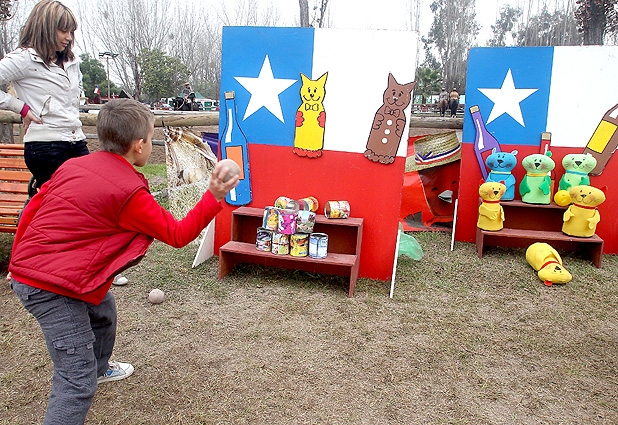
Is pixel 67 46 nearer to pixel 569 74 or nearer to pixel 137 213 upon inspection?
pixel 137 213

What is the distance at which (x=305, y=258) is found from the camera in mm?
3479

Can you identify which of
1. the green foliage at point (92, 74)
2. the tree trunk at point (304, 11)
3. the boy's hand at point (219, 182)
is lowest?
the boy's hand at point (219, 182)

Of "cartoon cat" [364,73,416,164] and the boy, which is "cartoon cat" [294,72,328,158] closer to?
"cartoon cat" [364,73,416,164]

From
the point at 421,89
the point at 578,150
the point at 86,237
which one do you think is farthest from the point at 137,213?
the point at 421,89

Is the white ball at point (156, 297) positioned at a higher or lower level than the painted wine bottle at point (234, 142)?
lower

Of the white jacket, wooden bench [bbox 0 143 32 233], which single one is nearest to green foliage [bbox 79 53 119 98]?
wooden bench [bbox 0 143 32 233]

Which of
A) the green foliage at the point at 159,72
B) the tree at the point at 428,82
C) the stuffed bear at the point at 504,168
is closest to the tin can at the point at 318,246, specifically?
the stuffed bear at the point at 504,168

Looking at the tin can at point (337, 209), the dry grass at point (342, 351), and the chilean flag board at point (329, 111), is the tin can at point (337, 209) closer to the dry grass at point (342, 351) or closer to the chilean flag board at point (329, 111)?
the chilean flag board at point (329, 111)

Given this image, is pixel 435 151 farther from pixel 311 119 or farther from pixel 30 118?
pixel 30 118

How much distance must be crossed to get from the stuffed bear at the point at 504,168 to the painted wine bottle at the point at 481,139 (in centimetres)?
13

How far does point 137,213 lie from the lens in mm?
1558

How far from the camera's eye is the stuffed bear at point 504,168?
14.7 feet

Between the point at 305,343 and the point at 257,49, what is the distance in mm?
2505

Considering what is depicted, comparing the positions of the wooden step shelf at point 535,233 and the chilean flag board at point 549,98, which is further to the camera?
the chilean flag board at point 549,98
